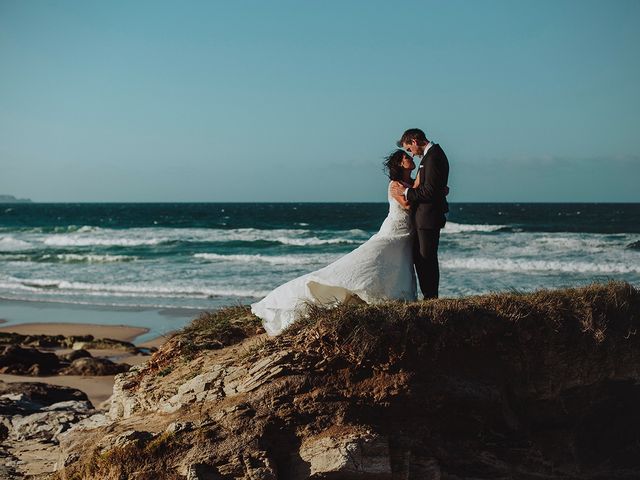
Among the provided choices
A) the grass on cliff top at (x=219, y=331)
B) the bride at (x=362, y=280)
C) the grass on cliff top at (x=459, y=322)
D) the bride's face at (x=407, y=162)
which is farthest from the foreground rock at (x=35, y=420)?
the bride's face at (x=407, y=162)

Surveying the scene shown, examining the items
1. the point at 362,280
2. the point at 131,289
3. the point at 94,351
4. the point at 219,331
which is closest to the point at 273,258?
the point at 131,289

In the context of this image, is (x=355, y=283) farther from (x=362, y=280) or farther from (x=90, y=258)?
(x=90, y=258)

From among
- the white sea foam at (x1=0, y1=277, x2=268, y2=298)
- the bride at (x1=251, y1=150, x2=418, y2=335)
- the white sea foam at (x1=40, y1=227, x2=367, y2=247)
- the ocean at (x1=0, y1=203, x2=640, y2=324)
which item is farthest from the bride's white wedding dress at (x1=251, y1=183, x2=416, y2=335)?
the white sea foam at (x1=40, y1=227, x2=367, y2=247)

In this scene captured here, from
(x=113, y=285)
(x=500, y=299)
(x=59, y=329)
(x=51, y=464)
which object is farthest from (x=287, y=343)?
(x=113, y=285)

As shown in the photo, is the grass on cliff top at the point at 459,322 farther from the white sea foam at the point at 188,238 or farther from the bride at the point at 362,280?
the white sea foam at the point at 188,238

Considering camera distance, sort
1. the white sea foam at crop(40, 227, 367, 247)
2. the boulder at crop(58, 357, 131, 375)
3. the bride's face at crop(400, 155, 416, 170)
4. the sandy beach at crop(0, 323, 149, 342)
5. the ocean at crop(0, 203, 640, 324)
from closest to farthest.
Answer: the bride's face at crop(400, 155, 416, 170)
the boulder at crop(58, 357, 131, 375)
the sandy beach at crop(0, 323, 149, 342)
the ocean at crop(0, 203, 640, 324)
the white sea foam at crop(40, 227, 367, 247)

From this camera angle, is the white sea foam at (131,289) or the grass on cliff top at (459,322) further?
the white sea foam at (131,289)

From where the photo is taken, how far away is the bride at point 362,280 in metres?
7.42

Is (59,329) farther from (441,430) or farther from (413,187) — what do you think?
(441,430)

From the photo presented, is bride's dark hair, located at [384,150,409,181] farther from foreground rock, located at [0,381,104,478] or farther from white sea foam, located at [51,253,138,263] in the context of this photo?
white sea foam, located at [51,253,138,263]

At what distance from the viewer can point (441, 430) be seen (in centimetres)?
639

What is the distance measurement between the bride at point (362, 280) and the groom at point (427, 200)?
11cm

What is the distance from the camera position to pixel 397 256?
805 centimetres

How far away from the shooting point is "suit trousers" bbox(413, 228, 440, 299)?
26.7 ft
